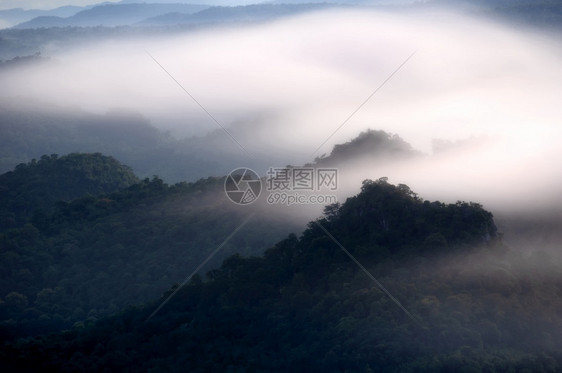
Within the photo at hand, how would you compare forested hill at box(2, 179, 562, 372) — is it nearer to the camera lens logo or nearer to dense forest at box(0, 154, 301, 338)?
dense forest at box(0, 154, 301, 338)

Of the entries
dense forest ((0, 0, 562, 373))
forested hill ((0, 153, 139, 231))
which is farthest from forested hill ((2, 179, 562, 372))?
forested hill ((0, 153, 139, 231))

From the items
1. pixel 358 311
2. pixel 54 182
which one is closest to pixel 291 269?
pixel 358 311

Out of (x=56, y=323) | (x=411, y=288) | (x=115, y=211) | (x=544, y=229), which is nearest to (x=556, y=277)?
(x=411, y=288)

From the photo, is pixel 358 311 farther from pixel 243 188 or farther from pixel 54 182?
pixel 54 182

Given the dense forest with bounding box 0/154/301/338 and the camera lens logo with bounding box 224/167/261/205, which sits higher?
the camera lens logo with bounding box 224/167/261/205

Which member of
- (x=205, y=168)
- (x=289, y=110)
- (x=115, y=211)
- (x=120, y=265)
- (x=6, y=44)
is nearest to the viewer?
(x=120, y=265)

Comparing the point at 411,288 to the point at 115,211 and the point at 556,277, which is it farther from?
the point at 115,211

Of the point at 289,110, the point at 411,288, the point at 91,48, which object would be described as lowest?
the point at 411,288

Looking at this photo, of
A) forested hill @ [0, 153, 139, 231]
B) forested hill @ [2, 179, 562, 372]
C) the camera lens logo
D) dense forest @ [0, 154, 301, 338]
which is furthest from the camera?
forested hill @ [0, 153, 139, 231]
